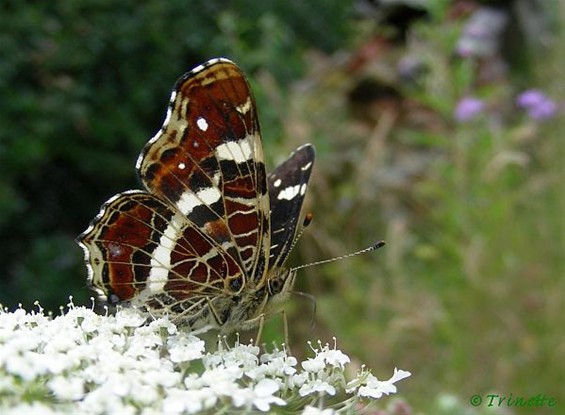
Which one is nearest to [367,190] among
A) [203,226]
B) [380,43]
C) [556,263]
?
[556,263]

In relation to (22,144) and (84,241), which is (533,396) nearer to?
(84,241)

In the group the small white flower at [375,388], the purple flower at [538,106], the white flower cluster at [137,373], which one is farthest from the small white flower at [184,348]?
the purple flower at [538,106]

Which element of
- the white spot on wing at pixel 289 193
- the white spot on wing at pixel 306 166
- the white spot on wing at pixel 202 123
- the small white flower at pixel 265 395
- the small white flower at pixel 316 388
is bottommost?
the small white flower at pixel 265 395

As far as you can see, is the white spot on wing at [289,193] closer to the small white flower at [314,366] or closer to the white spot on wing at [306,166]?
the white spot on wing at [306,166]

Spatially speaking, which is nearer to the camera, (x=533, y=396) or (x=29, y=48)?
(x=533, y=396)

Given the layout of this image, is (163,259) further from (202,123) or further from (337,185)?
(337,185)

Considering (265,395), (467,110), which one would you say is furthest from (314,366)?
(467,110)

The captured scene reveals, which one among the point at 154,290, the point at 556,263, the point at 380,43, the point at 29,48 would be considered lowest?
the point at 154,290
